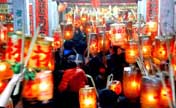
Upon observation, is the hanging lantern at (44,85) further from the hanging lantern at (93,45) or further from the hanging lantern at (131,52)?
the hanging lantern at (93,45)

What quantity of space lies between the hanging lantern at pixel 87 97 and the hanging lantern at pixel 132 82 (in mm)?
1112

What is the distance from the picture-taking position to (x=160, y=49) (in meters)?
10.5

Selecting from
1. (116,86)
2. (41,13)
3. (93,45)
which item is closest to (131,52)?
(116,86)

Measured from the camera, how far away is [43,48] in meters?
6.65

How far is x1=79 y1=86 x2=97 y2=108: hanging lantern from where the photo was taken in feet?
27.0

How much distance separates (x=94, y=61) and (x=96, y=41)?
2.27m

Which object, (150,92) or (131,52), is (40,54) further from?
(131,52)

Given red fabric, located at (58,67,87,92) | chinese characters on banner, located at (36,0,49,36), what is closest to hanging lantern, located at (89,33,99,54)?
chinese characters on banner, located at (36,0,49,36)

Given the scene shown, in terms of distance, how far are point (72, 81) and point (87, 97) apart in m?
0.55

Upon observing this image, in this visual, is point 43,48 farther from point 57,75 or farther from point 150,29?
point 150,29

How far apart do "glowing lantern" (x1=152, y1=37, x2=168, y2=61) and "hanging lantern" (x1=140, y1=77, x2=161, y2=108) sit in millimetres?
3322

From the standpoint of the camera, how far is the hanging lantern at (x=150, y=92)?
6809 millimetres

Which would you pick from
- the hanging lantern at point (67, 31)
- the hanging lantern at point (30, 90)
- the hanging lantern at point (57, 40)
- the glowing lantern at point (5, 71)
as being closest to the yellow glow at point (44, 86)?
the hanging lantern at point (30, 90)

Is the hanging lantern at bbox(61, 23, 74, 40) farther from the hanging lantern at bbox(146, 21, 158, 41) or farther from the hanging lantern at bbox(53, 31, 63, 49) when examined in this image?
the hanging lantern at bbox(146, 21, 158, 41)
